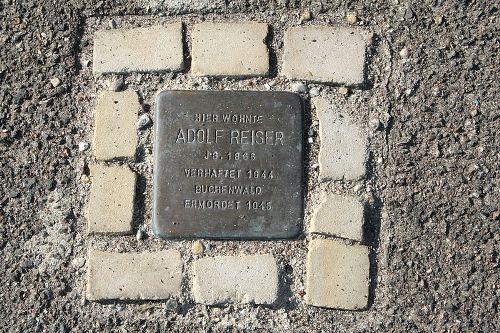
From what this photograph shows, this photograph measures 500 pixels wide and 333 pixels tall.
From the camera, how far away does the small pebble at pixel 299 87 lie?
204 cm

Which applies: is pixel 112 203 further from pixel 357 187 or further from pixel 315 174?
pixel 357 187

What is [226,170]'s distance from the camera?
1980 mm

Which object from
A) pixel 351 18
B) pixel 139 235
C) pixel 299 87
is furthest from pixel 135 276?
pixel 351 18

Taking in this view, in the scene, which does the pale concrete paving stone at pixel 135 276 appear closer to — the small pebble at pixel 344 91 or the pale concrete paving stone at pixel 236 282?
the pale concrete paving stone at pixel 236 282

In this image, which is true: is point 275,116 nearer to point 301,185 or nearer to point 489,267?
point 301,185

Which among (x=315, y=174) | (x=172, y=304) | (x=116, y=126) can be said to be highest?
(x=116, y=126)

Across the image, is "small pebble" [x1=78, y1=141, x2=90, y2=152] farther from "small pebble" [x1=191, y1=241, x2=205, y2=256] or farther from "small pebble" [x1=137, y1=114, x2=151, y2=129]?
"small pebble" [x1=191, y1=241, x2=205, y2=256]

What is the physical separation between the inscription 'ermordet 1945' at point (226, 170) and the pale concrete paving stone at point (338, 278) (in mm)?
149

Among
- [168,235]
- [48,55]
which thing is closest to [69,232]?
[168,235]

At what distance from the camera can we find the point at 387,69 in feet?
6.77

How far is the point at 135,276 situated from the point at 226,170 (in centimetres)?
51

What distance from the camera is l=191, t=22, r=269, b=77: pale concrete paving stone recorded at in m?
2.03

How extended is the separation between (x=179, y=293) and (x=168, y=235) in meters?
0.22

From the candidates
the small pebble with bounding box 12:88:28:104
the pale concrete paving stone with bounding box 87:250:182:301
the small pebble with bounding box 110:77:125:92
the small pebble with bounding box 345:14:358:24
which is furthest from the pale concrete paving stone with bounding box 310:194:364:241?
the small pebble with bounding box 12:88:28:104
